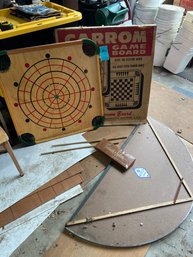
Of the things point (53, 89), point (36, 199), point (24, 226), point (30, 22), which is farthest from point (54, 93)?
point (24, 226)

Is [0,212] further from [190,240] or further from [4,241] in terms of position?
[190,240]

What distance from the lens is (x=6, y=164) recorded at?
4.83ft

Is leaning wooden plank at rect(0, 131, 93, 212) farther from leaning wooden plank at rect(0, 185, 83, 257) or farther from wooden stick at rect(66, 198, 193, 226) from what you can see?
wooden stick at rect(66, 198, 193, 226)

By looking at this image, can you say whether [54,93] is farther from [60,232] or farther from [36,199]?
[60,232]

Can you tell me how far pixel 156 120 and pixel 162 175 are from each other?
1.73 feet

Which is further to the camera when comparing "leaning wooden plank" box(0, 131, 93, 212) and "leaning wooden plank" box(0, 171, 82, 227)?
"leaning wooden plank" box(0, 131, 93, 212)

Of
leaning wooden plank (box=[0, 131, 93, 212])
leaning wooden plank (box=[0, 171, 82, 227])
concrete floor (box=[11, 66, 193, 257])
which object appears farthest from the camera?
leaning wooden plank (box=[0, 131, 93, 212])

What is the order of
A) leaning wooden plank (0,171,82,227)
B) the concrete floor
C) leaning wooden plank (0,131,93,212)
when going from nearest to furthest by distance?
1. the concrete floor
2. leaning wooden plank (0,171,82,227)
3. leaning wooden plank (0,131,93,212)

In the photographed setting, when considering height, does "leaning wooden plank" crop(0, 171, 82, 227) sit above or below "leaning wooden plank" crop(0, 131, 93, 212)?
below

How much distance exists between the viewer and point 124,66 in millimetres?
1541

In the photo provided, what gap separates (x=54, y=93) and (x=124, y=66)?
481mm

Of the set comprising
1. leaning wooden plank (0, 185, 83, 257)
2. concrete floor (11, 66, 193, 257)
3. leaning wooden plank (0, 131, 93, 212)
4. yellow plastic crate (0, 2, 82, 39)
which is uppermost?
yellow plastic crate (0, 2, 82, 39)

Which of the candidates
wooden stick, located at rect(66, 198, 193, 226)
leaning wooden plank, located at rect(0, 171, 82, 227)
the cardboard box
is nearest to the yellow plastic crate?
the cardboard box

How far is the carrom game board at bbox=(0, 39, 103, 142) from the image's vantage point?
1365mm
